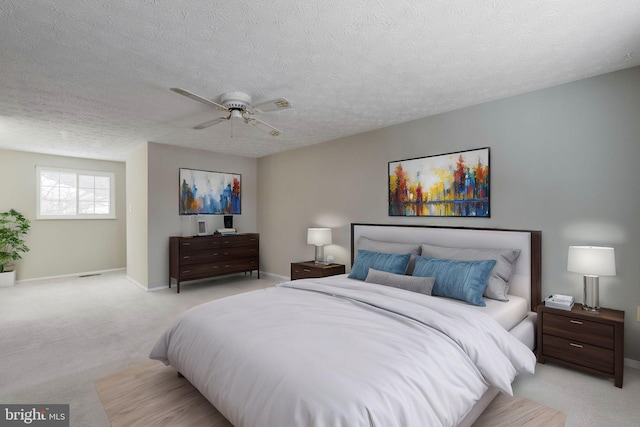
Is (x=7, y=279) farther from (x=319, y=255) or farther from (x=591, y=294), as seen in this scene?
(x=591, y=294)

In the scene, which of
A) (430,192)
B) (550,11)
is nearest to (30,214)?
(430,192)

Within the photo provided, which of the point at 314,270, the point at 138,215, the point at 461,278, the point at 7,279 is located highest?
the point at 138,215

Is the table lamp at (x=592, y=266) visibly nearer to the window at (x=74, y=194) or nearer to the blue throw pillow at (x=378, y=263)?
the blue throw pillow at (x=378, y=263)

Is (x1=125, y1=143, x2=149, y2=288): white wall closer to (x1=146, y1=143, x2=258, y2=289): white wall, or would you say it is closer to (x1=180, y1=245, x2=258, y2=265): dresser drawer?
(x1=146, y1=143, x2=258, y2=289): white wall

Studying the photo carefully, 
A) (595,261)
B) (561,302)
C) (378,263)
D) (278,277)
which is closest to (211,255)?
(278,277)

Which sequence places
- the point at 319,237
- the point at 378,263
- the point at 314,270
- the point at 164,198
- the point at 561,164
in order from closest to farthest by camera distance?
1. the point at 561,164
2. the point at 378,263
3. the point at 314,270
4. the point at 319,237
5. the point at 164,198

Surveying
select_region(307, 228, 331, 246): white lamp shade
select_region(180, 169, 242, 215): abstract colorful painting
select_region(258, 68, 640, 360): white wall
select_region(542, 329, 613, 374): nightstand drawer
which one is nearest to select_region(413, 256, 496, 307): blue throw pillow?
select_region(542, 329, 613, 374): nightstand drawer

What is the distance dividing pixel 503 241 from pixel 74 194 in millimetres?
7616

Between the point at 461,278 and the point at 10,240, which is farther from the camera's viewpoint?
the point at 10,240

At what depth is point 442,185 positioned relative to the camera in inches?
148

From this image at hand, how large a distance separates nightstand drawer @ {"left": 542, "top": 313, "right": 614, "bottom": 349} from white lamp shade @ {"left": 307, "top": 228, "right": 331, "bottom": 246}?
288 cm

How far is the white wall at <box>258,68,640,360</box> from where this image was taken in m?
2.64

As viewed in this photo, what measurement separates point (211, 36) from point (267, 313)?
1926 mm

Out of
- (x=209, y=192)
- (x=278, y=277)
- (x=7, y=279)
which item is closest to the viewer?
(x=7, y=279)
